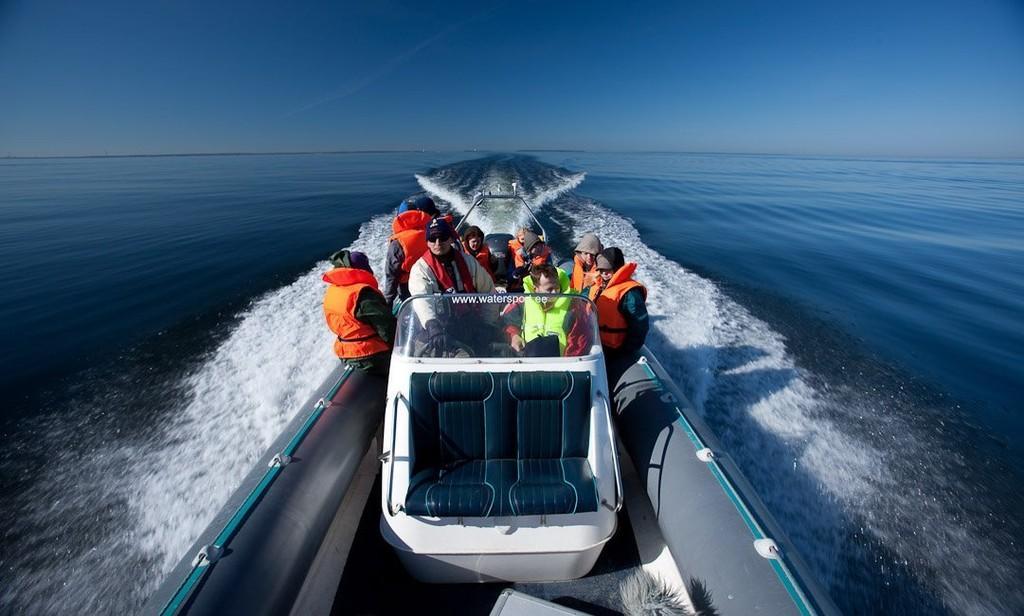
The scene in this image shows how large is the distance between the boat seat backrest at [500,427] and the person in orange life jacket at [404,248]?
62.7 inches

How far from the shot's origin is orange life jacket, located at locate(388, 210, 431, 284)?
3.83 meters

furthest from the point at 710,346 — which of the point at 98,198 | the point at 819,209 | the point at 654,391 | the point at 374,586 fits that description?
the point at 98,198

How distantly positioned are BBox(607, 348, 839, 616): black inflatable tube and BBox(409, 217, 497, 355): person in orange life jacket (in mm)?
1442

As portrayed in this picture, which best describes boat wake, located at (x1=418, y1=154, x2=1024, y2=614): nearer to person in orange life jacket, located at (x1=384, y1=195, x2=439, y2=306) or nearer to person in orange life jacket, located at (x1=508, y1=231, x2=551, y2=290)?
person in orange life jacket, located at (x1=508, y1=231, x2=551, y2=290)

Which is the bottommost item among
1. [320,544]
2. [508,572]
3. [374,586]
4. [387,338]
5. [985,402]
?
[985,402]

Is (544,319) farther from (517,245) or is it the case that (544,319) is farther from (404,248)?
(517,245)

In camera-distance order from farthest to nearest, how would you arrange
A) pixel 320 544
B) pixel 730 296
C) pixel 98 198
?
1. pixel 98 198
2. pixel 730 296
3. pixel 320 544

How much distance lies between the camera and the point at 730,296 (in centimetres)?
674

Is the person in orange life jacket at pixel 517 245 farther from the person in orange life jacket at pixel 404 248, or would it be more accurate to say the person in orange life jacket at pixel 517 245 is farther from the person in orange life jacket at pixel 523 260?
the person in orange life jacket at pixel 404 248

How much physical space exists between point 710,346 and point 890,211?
18356 mm

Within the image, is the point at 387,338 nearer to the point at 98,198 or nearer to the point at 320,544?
the point at 320,544

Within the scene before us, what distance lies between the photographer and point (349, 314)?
284cm

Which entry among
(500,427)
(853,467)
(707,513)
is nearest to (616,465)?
(707,513)

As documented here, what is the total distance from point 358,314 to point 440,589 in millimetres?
1739
